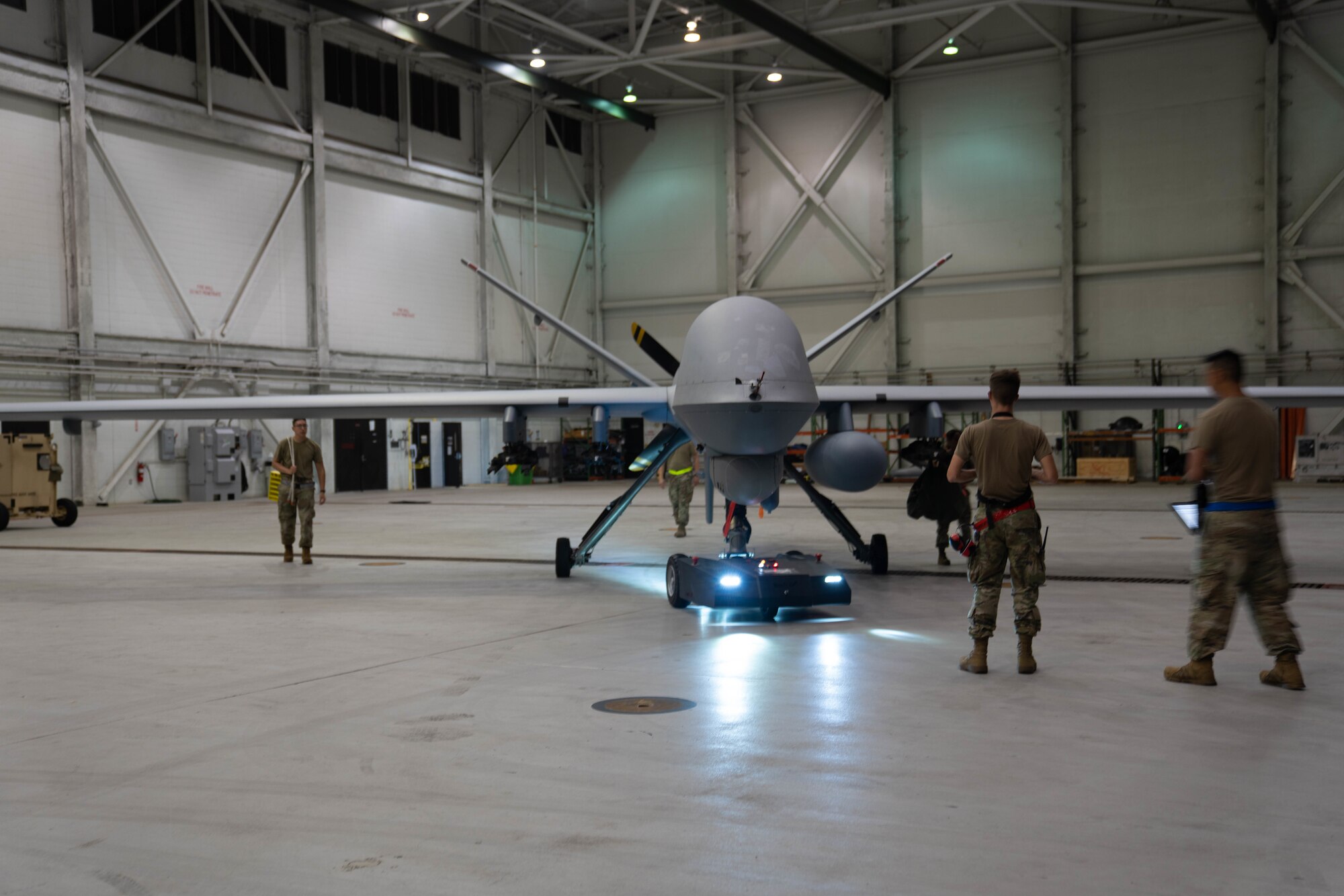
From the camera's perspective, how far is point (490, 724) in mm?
5824

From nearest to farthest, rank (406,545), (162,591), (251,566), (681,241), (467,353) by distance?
(162,591) < (251,566) < (406,545) < (467,353) < (681,241)

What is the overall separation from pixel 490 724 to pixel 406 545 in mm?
11213

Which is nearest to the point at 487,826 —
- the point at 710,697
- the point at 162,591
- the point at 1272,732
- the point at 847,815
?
the point at 847,815

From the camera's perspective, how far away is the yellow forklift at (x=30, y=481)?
1984 centimetres

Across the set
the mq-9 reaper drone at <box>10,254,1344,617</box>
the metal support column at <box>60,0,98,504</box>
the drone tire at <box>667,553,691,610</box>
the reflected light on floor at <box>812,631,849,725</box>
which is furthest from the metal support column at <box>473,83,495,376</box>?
the reflected light on floor at <box>812,631,849,725</box>

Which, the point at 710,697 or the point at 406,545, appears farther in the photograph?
the point at 406,545

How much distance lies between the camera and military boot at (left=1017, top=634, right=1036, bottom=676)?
22.8ft

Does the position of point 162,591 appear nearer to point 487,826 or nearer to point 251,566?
point 251,566

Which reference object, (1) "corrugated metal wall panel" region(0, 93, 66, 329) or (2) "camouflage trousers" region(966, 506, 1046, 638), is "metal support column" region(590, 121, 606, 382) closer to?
(1) "corrugated metal wall panel" region(0, 93, 66, 329)

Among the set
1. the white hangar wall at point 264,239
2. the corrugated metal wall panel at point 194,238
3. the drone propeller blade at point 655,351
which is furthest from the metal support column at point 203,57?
the drone propeller blade at point 655,351

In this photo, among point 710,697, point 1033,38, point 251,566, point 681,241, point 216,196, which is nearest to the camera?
point 710,697

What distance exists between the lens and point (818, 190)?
121ft

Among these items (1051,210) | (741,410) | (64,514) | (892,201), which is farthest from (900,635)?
(892,201)

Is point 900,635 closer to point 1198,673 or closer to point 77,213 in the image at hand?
point 1198,673
